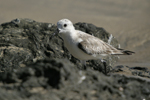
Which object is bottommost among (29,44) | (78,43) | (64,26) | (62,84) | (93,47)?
(62,84)

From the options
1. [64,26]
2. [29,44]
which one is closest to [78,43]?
[64,26]

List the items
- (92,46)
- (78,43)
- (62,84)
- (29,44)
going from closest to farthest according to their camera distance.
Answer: (62,84) < (78,43) < (92,46) < (29,44)

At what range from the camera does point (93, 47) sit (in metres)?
7.38

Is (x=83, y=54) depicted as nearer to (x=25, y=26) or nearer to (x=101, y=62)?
(x=101, y=62)

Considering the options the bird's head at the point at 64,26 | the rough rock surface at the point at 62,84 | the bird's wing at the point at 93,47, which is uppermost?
the bird's head at the point at 64,26

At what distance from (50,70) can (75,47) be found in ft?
8.39

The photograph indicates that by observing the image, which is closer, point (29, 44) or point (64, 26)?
point (64, 26)

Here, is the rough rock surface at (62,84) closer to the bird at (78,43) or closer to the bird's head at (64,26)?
the bird at (78,43)

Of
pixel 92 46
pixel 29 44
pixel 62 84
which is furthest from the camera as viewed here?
pixel 29 44

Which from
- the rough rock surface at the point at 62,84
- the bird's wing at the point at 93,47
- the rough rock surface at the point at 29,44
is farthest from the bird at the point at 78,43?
the rough rock surface at the point at 62,84

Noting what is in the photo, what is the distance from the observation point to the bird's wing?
697 centimetres

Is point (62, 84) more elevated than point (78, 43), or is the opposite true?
point (78, 43)

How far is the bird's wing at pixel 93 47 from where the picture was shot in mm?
6973

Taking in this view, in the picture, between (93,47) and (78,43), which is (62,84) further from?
(93,47)
